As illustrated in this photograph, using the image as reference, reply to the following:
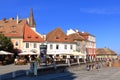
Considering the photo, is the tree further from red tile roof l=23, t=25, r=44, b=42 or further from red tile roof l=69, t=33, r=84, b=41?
red tile roof l=69, t=33, r=84, b=41

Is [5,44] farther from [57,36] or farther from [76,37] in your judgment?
[76,37]

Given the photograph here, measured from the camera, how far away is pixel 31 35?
9338 centimetres

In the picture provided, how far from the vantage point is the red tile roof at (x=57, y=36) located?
99956mm

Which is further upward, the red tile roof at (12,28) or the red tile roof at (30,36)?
the red tile roof at (12,28)

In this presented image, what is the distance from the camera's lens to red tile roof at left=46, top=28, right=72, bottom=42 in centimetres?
9996

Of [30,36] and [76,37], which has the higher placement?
[76,37]

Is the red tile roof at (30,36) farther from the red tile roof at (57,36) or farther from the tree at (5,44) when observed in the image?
the tree at (5,44)

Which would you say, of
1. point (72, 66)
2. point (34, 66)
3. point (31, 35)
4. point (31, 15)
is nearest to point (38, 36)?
point (31, 35)

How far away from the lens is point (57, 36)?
101125 millimetres

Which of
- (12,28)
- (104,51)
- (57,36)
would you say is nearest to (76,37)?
(57,36)

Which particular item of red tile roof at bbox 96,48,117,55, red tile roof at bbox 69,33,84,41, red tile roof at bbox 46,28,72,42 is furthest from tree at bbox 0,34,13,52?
red tile roof at bbox 96,48,117,55

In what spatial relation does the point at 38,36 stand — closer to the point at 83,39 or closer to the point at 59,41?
the point at 59,41

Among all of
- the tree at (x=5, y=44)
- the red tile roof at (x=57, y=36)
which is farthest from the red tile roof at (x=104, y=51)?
the tree at (x=5, y=44)

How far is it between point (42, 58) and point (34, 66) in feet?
20.2
